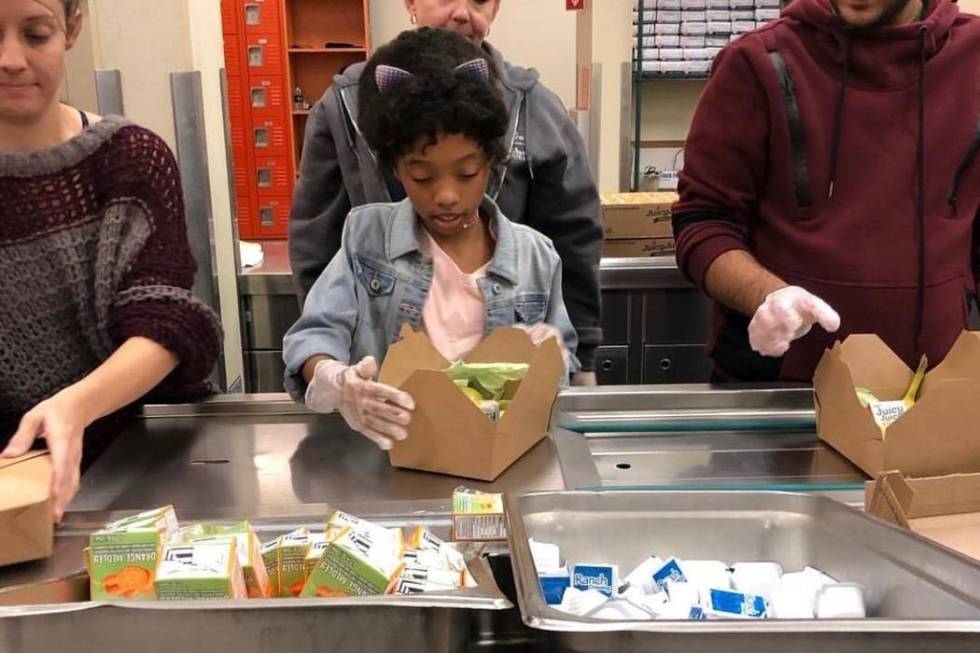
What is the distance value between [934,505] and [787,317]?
41cm

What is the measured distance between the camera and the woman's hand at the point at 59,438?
100 cm

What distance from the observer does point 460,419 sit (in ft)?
3.64

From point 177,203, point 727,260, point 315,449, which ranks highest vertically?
point 177,203

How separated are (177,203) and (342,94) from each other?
0.53 m

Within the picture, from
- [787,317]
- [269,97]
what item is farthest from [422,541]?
[269,97]

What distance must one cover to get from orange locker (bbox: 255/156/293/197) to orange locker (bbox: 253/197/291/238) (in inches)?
1.7

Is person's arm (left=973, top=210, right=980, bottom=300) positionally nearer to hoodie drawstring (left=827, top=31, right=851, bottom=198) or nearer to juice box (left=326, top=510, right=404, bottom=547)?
hoodie drawstring (left=827, top=31, right=851, bottom=198)

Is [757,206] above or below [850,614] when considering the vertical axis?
above

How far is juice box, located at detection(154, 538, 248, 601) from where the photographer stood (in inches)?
28.8

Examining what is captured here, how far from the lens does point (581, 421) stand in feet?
4.41

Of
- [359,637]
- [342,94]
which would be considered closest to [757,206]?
[342,94]

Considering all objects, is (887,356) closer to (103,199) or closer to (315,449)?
(315,449)

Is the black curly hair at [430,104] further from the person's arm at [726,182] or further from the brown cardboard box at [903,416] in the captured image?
the brown cardboard box at [903,416]

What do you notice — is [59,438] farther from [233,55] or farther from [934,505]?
[233,55]
